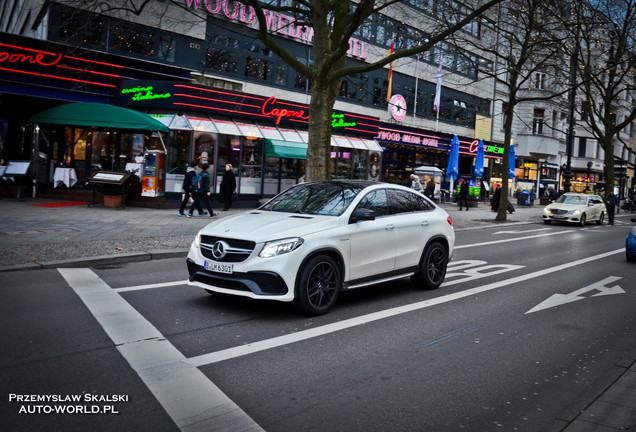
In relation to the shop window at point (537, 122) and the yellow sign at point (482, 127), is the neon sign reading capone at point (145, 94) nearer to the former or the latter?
the yellow sign at point (482, 127)

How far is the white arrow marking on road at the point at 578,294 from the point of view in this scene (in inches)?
307

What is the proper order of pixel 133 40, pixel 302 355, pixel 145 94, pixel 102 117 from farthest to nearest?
pixel 133 40, pixel 145 94, pixel 102 117, pixel 302 355

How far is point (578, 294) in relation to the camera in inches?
342

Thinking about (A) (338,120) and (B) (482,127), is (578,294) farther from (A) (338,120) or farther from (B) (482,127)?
(B) (482,127)

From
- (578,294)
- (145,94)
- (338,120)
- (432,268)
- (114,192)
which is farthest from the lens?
(338,120)

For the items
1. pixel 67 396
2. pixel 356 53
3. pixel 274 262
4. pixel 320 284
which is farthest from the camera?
pixel 356 53

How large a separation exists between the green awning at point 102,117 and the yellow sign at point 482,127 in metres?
30.7

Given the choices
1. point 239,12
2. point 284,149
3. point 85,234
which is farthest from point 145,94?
point 85,234

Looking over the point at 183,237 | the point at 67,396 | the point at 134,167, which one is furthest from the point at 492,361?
the point at 134,167

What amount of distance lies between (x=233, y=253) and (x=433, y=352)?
2470 mm

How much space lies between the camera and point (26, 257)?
364 inches

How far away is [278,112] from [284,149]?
193cm

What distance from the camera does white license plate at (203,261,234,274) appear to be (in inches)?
247

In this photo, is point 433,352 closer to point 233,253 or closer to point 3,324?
point 233,253
